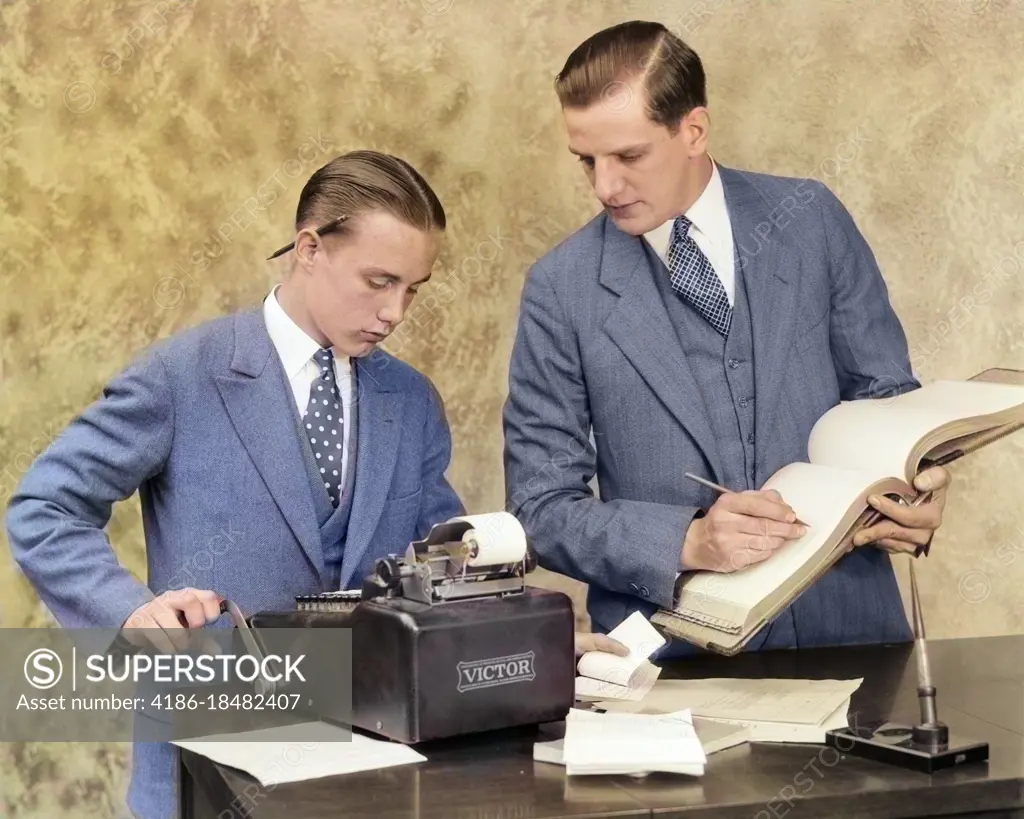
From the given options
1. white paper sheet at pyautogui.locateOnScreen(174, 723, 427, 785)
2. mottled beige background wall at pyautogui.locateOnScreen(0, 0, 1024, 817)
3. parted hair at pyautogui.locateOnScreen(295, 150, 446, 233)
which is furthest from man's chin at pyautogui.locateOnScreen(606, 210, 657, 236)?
mottled beige background wall at pyautogui.locateOnScreen(0, 0, 1024, 817)

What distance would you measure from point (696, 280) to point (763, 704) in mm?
884

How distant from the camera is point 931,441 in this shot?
2.24 meters

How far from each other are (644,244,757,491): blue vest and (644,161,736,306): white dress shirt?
0.23ft

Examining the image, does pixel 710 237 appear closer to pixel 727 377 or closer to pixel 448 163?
pixel 727 377

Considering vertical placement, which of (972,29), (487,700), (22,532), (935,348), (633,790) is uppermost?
(972,29)

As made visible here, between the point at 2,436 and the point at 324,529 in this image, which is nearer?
the point at 324,529

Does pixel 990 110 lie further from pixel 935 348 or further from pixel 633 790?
pixel 633 790

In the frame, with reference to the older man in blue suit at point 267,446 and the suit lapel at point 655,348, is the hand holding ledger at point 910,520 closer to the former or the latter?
the suit lapel at point 655,348

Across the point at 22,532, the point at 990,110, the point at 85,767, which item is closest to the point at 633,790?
the point at 22,532

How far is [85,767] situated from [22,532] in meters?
1.75

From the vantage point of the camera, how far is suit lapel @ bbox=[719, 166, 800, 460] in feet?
8.44

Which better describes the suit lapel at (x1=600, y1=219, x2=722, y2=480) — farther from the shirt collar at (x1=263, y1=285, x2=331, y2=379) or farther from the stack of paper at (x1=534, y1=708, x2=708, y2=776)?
the stack of paper at (x1=534, y1=708, x2=708, y2=776)

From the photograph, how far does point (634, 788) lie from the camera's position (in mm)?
1691

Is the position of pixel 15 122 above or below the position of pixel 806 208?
above
